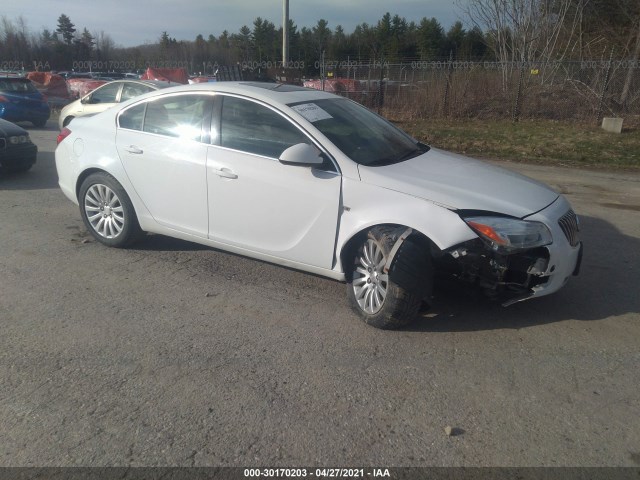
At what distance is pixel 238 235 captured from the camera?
15.3ft

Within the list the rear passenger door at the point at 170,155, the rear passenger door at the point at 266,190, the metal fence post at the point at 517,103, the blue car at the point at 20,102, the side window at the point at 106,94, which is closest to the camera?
the rear passenger door at the point at 266,190

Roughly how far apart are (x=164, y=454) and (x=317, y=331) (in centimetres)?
156

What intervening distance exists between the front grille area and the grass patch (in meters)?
7.93

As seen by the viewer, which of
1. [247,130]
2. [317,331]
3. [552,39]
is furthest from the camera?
[552,39]

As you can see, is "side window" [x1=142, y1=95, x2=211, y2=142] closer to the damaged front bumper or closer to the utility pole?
the damaged front bumper

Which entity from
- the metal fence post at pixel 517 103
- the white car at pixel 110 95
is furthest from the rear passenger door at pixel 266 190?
the metal fence post at pixel 517 103

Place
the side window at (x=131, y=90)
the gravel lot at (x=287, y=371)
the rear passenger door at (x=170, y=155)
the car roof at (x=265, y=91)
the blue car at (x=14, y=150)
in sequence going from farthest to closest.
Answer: the side window at (x=131, y=90) < the blue car at (x=14, y=150) < the rear passenger door at (x=170, y=155) < the car roof at (x=265, y=91) < the gravel lot at (x=287, y=371)

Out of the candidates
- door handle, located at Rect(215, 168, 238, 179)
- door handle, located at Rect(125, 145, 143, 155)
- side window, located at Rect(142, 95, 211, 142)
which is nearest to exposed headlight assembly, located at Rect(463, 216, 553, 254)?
door handle, located at Rect(215, 168, 238, 179)

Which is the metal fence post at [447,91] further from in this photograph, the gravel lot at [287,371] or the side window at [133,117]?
the side window at [133,117]

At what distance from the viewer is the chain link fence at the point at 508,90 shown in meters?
17.9

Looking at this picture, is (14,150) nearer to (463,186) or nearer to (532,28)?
(463,186)

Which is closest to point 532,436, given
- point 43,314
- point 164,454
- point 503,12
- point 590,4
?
point 164,454

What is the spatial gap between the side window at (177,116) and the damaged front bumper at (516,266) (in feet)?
8.27

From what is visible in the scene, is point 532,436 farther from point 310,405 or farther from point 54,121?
point 54,121
